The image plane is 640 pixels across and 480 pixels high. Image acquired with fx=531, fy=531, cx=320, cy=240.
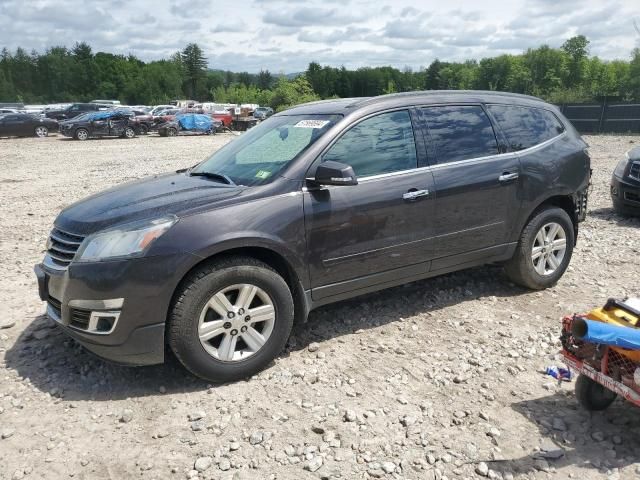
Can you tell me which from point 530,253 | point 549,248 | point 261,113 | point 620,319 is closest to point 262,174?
point 620,319

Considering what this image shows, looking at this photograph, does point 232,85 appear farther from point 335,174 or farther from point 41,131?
point 335,174

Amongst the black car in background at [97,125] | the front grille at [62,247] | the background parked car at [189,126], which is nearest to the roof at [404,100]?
the front grille at [62,247]

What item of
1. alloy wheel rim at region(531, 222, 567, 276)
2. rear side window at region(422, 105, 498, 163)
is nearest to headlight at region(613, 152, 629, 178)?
alloy wheel rim at region(531, 222, 567, 276)

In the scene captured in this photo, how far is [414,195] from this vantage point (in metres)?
4.10

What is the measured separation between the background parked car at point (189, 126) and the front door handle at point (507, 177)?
98.1 feet

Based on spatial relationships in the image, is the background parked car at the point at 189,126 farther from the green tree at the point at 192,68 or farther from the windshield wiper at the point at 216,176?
the green tree at the point at 192,68

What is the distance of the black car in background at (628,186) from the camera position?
787 cm

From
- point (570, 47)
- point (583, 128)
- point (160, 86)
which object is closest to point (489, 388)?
point (583, 128)

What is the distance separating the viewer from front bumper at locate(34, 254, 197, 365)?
3197 millimetres

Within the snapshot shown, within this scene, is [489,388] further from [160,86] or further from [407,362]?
[160,86]

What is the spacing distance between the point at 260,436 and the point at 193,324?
0.80m

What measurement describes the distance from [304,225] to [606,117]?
28646 millimetres

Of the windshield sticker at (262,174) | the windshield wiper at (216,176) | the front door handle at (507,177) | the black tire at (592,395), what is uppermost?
the windshield sticker at (262,174)

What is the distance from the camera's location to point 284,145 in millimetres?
4109
